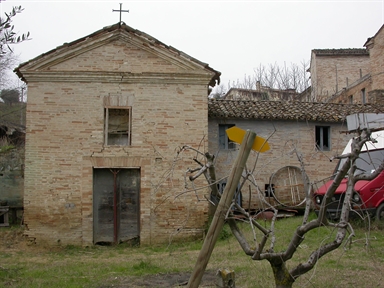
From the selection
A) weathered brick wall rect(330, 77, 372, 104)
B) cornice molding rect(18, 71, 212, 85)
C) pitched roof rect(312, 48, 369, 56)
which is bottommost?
cornice molding rect(18, 71, 212, 85)

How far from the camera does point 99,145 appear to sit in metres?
12.7

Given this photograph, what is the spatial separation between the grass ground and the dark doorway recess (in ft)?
1.42

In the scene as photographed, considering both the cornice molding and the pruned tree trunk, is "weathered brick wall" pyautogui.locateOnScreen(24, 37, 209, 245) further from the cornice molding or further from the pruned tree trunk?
the pruned tree trunk

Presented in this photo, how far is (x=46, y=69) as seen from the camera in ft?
41.6

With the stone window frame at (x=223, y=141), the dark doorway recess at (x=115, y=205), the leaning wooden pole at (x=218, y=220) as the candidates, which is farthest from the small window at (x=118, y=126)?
Answer: the leaning wooden pole at (x=218, y=220)

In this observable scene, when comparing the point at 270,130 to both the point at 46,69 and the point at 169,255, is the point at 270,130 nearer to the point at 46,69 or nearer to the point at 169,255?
the point at 169,255

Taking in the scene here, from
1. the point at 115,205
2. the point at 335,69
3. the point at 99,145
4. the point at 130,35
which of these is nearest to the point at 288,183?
the point at 115,205

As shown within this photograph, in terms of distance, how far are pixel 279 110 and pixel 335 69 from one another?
1743 centimetres

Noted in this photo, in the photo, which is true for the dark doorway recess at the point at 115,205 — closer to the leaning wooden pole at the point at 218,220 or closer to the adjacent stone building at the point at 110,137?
the adjacent stone building at the point at 110,137

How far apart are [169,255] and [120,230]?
277 cm

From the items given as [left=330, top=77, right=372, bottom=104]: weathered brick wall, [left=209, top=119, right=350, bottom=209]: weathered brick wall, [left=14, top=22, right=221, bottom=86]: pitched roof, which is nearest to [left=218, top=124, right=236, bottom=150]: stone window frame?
[left=209, top=119, right=350, bottom=209]: weathered brick wall

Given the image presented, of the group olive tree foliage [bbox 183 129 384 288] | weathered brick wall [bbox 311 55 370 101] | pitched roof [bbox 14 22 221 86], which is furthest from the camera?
weathered brick wall [bbox 311 55 370 101]

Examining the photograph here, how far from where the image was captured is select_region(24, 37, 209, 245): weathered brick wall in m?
12.5

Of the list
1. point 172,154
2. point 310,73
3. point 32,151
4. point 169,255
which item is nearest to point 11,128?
point 32,151
